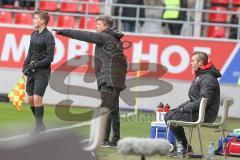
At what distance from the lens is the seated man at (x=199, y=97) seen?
528 inches

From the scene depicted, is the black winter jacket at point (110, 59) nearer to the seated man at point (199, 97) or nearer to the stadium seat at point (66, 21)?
the seated man at point (199, 97)

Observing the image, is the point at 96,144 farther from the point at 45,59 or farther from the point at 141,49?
the point at 141,49

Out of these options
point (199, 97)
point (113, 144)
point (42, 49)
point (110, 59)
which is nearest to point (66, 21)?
point (42, 49)

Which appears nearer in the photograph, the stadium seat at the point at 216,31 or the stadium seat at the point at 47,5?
the stadium seat at the point at 216,31

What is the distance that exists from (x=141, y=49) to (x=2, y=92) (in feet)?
12.2

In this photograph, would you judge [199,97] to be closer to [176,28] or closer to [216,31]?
[176,28]

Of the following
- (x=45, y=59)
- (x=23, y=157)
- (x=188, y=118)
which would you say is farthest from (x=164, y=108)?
(x=23, y=157)

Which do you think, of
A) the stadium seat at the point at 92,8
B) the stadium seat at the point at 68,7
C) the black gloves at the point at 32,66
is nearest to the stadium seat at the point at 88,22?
the stadium seat at the point at 92,8

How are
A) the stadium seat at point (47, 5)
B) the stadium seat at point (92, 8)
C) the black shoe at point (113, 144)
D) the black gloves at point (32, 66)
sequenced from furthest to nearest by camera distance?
1. the stadium seat at point (47, 5)
2. the stadium seat at point (92, 8)
3. the black gloves at point (32, 66)
4. the black shoe at point (113, 144)

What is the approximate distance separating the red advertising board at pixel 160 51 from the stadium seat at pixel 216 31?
1618 millimetres

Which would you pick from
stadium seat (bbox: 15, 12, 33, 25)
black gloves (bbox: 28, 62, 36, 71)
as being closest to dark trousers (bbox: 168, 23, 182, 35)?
stadium seat (bbox: 15, 12, 33, 25)

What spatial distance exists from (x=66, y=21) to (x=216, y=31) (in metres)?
4.12

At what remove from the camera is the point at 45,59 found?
14.6m

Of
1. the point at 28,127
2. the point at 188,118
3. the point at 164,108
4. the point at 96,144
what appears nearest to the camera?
the point at 28,127
